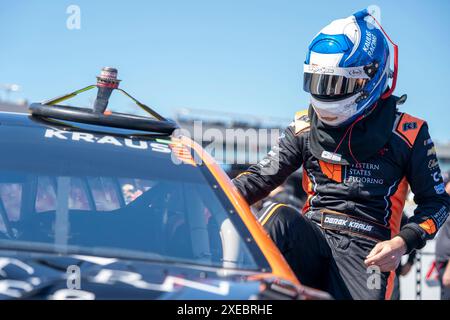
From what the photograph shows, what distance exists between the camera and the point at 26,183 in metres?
3.12

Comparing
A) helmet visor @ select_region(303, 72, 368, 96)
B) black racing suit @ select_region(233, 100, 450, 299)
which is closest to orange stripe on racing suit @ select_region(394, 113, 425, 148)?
black racing suit @ select_region(233, 100, 450, 299)

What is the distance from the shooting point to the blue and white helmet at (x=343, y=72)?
3.73m

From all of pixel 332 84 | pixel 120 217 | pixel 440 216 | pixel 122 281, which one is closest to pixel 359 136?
pixel 332 84

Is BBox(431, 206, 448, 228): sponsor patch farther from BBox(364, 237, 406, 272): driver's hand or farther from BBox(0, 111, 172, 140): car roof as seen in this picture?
BBox(0, 111, 172, 140): car roof

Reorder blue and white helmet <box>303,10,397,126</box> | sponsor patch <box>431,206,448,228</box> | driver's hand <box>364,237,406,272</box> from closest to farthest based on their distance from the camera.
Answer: driver's hand <box>364,237,406,272</box> → sponsor patch <box>431,206,448,228</box> → blue and white helmet <box>303,10,397,126</box>

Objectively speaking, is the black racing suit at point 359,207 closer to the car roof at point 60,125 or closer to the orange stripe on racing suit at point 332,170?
the orange stripe on racing suit at point 332,170

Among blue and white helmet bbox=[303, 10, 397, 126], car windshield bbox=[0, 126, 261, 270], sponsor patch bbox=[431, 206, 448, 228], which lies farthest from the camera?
blue and white helmet bbox=[303, 10, 397, 126]

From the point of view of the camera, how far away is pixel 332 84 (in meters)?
3.75

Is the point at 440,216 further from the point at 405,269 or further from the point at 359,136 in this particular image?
the point at 405,269

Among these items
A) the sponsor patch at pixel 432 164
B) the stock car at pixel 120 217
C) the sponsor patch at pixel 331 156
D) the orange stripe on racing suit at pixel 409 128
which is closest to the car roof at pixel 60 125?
the stock car at pixel 120 217

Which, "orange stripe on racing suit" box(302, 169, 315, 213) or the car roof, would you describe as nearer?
the car roof

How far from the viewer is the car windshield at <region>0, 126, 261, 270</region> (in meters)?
2.64

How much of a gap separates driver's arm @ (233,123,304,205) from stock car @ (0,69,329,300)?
73 centimetres

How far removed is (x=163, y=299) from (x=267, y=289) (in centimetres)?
33
